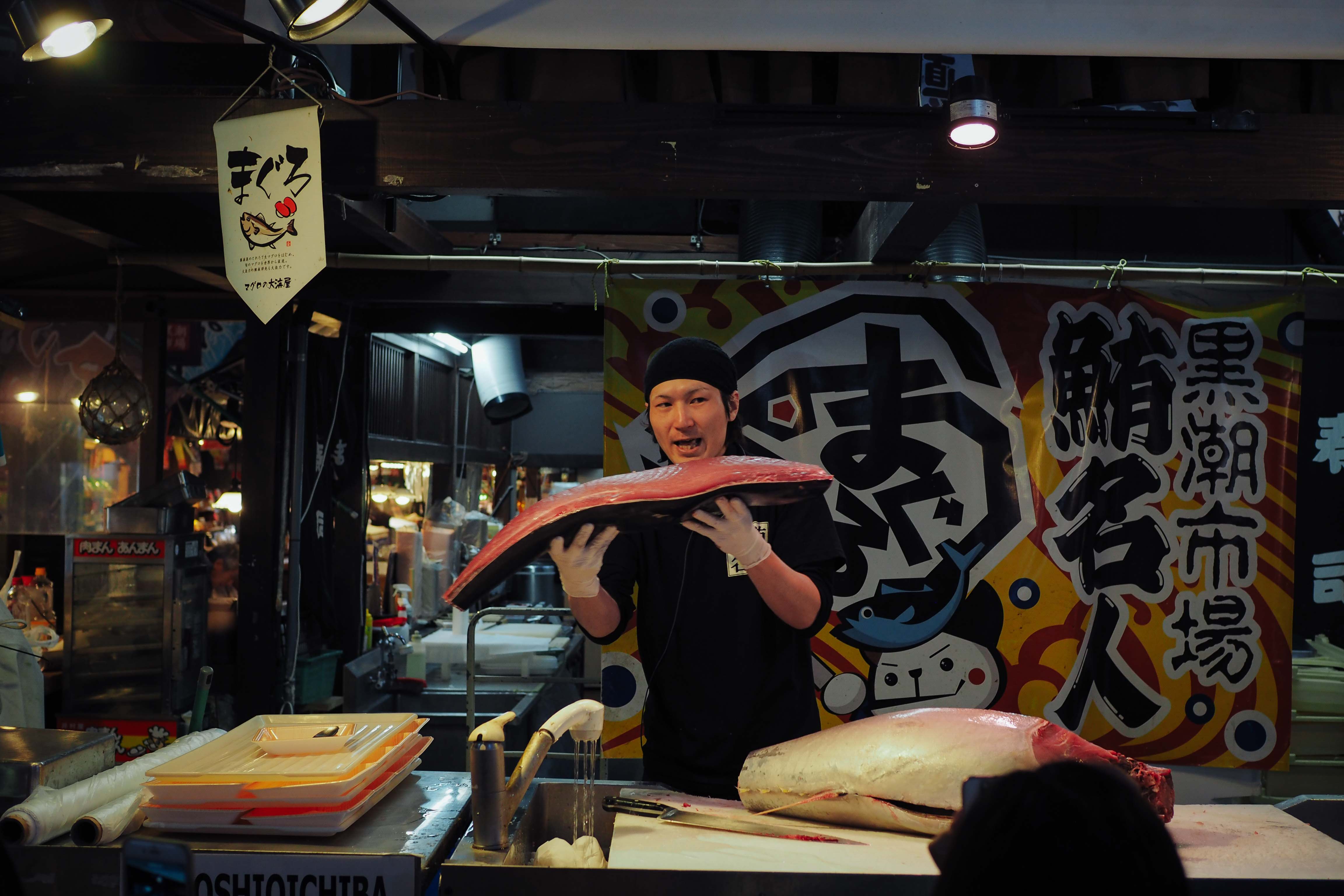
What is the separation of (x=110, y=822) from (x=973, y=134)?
10.2 ft

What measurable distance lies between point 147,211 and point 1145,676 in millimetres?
5520

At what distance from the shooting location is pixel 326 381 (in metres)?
6.07

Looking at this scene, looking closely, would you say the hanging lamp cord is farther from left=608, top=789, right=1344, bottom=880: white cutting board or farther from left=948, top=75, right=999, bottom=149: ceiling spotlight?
left=608, top=789, right=1344, bottom=880: white cutting board

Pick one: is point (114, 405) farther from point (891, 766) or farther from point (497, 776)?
point (891, 766)

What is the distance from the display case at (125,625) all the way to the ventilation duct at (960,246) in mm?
4730

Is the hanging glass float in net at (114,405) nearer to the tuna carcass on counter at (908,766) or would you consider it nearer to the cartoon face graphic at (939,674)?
the cartoon face graphic at (939,674)

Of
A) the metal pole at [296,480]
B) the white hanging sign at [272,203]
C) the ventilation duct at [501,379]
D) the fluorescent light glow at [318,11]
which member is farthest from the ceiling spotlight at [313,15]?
the ventilation duct at [501,379]

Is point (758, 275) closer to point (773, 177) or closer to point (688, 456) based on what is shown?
point (773, 177)

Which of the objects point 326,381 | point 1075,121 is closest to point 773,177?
point 1075,121

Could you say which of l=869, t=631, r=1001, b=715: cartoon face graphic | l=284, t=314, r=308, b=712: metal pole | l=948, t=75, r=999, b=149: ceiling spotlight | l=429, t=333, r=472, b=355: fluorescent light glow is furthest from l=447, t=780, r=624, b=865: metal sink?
l=429, t=333, r=472, b=355: fluorescent light glow

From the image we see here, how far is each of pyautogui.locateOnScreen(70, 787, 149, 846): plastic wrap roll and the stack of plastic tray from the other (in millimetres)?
29

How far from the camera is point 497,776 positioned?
1.76 metres

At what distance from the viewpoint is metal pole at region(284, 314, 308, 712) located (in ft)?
18.0

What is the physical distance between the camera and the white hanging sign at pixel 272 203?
9.79 ft
